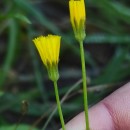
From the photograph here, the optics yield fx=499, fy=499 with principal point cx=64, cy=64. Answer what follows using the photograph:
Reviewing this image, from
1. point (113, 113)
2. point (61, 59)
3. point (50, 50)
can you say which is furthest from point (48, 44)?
point (61, 59)

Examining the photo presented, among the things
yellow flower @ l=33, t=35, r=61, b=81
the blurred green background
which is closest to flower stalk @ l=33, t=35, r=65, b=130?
yellow flower @ l=33, t=35, r=61, b=81

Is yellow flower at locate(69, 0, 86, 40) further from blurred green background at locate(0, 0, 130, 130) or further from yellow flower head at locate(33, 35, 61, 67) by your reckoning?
blurred green background at locate(0, 0, 130, 130)

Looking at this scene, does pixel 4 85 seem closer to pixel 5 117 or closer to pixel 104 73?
pixel 5 117

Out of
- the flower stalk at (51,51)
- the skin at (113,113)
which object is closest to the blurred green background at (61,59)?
the skin at (113,113)

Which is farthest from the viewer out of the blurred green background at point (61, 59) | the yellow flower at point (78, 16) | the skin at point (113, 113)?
the blurred green background at point (61, 59)

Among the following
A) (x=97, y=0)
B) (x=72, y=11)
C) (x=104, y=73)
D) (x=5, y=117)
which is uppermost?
(x=72, y=11)

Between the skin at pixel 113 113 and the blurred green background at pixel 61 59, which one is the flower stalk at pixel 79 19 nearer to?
the skin at pixel 113 113

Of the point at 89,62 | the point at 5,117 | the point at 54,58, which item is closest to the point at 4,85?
the point at 5,117
